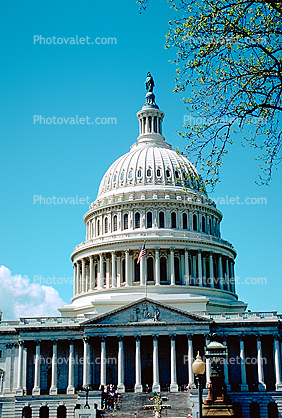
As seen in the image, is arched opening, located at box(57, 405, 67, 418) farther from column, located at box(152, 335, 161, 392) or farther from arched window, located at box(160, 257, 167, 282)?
arched window, located at box(160, 257, 167, 282)

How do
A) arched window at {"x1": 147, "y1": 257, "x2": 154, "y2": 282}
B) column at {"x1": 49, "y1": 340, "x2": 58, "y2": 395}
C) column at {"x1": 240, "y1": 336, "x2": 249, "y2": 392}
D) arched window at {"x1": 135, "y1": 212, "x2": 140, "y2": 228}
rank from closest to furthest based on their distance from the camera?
column at {"x1": 240, "y1": 336, "x2": 249, "y2": 392} → column at {"x1": 49, "y1": 340, "x2": 58, "y2": 395} → arched window at {"x1": 147, "y1": 257, "x2": 154, "y2": 282} → arched window at {"x1": 135, "y1": 212, "x2": 140, "y2": 228}

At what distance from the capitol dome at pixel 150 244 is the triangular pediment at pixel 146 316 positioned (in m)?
7.46

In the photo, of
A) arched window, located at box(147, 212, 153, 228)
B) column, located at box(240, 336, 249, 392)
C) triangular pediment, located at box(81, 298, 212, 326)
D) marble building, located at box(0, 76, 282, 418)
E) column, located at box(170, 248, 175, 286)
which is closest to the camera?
column, located at box(240, 336, 249, 392)

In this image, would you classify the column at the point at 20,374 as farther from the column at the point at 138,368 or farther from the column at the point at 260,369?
the column at the point at 260,369

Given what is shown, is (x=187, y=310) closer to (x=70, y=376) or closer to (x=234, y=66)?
(x=70, y=376)

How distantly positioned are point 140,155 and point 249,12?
89.5 meters

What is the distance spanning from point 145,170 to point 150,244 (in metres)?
14.8

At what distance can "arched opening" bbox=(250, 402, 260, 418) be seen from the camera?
8188 cm

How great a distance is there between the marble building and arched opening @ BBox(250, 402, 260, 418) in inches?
4.8

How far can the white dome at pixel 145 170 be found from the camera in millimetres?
110062

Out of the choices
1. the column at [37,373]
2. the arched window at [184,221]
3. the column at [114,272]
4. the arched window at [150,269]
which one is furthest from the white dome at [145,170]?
the column at [37,373]

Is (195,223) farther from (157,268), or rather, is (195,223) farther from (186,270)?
(157,268)

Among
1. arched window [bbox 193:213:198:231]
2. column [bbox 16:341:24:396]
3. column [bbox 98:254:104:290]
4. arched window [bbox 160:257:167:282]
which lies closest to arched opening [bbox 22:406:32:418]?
column [bbox 16:341:24:396]

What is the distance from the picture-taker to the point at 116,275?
103m
